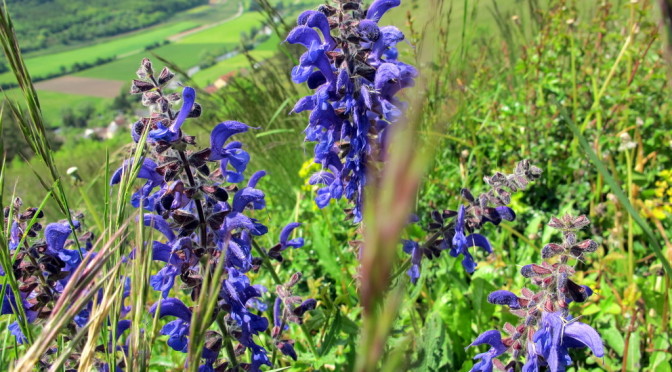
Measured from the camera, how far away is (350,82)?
5.39ft

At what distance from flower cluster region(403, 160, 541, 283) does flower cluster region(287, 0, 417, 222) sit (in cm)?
27

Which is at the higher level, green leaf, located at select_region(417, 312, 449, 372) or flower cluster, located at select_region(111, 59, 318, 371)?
flower cluster, located at select_region(111, 59, 318, 371)

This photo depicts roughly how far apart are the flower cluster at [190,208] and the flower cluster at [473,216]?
21.8 inches

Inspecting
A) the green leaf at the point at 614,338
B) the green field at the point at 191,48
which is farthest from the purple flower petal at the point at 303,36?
the green field at the point at 191,48

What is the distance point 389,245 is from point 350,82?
4.48 ft

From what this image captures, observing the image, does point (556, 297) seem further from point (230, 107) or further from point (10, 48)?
point (230, 107)

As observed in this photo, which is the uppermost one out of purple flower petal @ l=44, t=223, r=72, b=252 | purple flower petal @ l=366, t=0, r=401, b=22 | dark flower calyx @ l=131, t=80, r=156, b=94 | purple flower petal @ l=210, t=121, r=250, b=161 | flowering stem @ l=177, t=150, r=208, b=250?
purple flower petal @ l=366, t=0, r=401, b=22

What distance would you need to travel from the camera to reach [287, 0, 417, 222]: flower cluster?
5.31 ft

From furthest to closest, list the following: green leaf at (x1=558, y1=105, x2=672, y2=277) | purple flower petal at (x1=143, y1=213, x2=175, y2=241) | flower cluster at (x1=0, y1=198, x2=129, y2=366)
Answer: flower cluster at (x1=0, y1=198, x2=129, y2=366) → purple flower petal at (x1=143, y1=213, x2=175, y2=241) → green leaf at (x1=558, y1=105, x2=672, y2=277)

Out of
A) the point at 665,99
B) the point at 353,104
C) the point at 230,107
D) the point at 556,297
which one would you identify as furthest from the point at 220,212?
the point at 230,107

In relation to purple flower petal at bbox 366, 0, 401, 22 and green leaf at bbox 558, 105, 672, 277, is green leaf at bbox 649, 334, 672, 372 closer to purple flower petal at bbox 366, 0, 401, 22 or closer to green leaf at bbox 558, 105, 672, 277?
green leaf at bbox 558, 105, 672, 277

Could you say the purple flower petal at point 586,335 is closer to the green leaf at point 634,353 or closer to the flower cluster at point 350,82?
the flower cluster at point 350,82

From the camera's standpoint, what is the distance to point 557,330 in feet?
3.80

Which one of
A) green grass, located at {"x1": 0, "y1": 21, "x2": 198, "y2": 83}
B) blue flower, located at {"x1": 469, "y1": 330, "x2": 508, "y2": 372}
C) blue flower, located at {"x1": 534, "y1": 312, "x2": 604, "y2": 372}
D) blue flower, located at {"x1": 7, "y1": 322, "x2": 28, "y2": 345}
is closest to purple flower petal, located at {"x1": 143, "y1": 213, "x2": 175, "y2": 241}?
blue flower, located at {"x1": 7, "y1": 322, "x2": 28, "y2": 345}
